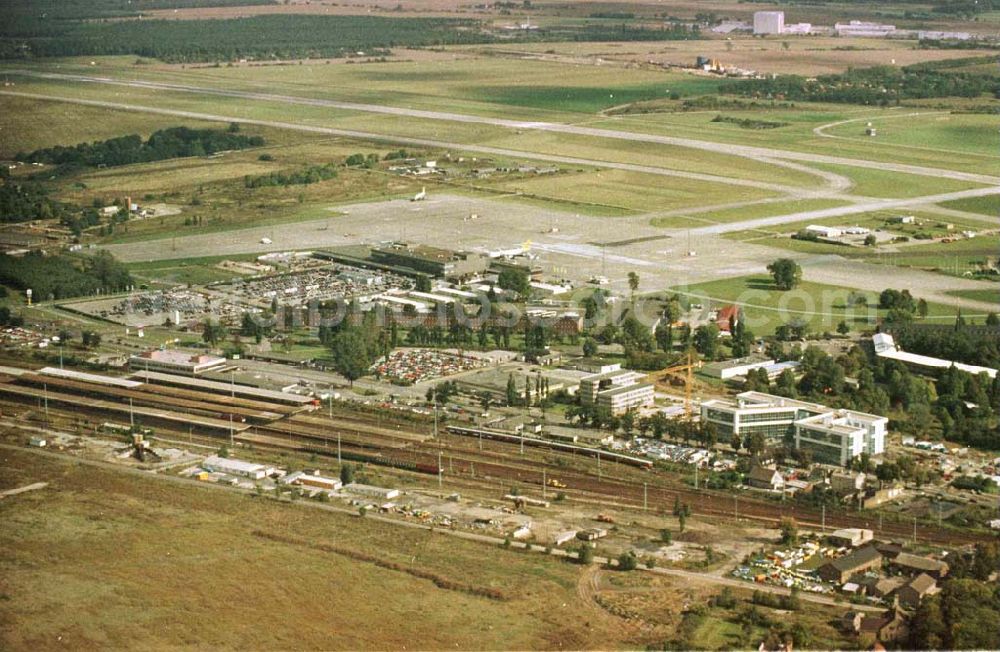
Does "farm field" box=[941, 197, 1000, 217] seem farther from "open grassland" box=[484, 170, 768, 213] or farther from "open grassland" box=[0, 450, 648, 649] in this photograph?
"open grassland" box=[0, 450, 648, 649]

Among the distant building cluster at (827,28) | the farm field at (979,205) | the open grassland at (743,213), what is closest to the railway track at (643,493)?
the open grassland at (743,213)

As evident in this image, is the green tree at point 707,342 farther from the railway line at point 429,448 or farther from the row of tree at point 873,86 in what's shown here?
the row of tree at point 873,86

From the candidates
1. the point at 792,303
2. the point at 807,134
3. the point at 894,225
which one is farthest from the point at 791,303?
the point at 807,134

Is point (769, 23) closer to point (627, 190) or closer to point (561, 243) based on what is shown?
point (627, 190)

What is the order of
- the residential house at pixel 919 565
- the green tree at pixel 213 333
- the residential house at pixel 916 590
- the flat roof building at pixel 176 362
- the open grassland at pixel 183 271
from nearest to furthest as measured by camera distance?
the residential house at pixel 916 590, the residential house at pixel 919 565, the flat roof building at pixel 176 362, the green tree at pixel 213 333, the open grassland at pixel 183 271

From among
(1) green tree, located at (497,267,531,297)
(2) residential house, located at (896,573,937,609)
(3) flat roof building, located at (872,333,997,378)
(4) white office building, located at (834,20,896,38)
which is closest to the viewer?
(2) residential house, located at (896,573,937,609)

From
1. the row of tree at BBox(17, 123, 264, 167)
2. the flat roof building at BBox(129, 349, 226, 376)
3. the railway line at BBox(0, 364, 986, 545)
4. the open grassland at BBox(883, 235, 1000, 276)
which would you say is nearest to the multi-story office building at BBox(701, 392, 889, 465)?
the railway line at BBox(0, 364, 986, 545)
